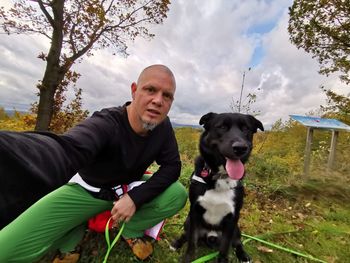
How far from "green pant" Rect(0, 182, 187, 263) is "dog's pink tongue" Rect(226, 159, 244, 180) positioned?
0.53 m

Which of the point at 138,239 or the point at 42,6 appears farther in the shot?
the point at 42,6

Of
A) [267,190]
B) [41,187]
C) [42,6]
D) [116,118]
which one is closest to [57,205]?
[116,118]

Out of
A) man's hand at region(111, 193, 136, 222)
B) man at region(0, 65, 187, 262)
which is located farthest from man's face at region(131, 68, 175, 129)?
man's hand at region(111, 193, 136, 222)

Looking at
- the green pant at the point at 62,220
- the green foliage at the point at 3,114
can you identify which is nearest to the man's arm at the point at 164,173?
the green pant at the point at 62,220

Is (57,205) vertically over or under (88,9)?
under

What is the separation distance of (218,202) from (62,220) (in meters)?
1.42

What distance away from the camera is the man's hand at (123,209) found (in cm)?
208

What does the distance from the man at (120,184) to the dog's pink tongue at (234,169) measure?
49 centimetres

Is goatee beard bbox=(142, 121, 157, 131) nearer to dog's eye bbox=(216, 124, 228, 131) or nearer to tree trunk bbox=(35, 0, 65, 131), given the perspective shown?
dog's eye bbox=(216, 124, 228, 131)

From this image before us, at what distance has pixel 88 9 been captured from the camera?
33.3 feet

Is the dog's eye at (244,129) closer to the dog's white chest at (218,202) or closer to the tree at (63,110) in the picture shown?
the dog's white chest at (218,202)

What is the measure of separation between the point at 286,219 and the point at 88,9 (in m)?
9.95

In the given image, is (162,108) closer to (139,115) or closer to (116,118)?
(139,115)

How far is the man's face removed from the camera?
2199mm
